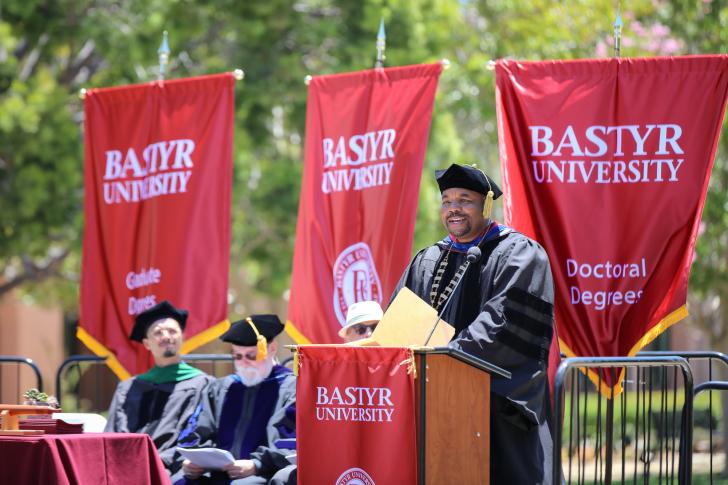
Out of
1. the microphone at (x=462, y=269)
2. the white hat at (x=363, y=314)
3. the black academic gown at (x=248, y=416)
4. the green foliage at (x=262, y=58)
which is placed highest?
the green foliage at (x=262, y=58)

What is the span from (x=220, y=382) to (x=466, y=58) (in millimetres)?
10847

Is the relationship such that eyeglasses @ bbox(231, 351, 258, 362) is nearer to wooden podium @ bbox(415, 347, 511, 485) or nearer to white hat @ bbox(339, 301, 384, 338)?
white hat @ bbox(339, 301, 384, 338)

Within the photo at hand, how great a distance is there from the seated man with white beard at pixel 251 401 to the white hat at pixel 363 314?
0.69 m

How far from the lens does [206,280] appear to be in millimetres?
10125

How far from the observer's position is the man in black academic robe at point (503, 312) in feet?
22.0

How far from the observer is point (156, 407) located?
929cm

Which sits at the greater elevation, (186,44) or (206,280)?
(186,44)

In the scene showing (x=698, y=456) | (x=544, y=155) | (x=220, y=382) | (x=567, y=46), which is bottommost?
(x=698, y=456)

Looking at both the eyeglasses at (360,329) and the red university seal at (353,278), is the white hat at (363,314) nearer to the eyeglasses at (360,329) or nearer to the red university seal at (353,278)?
the eyeglasses at (360,329)

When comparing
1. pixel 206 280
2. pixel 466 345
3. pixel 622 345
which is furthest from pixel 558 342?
A: pixel 206 280

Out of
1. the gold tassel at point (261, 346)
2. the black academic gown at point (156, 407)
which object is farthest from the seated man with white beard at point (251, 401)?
the black academic gown at point (156, 407)

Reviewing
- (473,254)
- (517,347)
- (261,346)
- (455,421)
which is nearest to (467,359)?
(455,421)

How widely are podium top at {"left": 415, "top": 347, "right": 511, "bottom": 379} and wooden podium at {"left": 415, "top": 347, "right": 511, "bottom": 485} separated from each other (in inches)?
3.1

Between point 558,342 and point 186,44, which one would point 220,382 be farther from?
point 186,44
